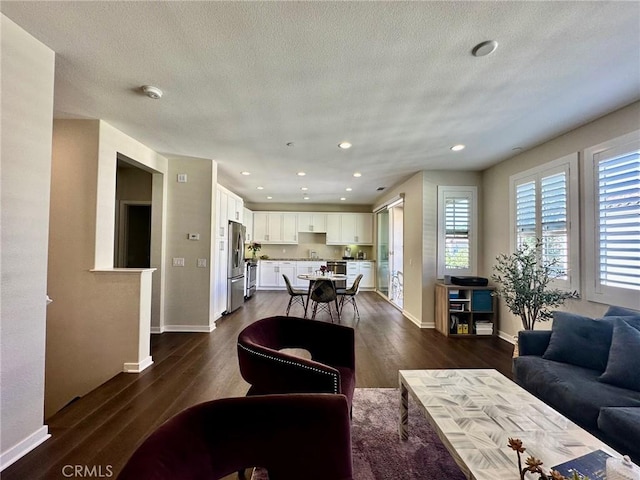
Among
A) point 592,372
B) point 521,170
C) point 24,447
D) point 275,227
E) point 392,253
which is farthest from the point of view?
point 275,227

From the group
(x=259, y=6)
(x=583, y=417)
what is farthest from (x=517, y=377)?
(x=259, y=6)

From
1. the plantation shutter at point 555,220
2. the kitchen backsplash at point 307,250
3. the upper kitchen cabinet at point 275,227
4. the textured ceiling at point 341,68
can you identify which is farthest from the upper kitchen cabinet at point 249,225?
the plantation shutter at point 555,220

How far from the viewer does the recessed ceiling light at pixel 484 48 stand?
180 centimetres

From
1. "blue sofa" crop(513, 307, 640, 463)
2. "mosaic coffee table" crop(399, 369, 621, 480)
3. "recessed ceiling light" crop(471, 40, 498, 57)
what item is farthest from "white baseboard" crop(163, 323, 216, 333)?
"recessed ceiling light" crop(471, 40, 498, 57)

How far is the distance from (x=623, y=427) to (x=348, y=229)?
7.38 meters

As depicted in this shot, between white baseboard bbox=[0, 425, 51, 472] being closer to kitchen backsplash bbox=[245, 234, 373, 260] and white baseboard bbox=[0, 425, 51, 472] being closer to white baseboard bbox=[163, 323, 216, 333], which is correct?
white baseboard bbox=[163, 323, 216, 333]

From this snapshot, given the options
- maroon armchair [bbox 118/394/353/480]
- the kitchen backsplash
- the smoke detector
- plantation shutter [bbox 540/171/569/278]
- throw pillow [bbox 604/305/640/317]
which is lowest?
maroon armchair [bbox 118/394/353/480]

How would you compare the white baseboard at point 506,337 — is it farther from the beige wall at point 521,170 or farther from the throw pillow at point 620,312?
the throw pillow at point 620,312

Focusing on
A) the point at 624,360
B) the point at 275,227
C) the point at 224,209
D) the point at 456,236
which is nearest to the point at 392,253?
the point at 456,236

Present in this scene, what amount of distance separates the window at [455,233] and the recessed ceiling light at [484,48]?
9.90 feet

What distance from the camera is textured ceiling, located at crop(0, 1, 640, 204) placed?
1613 mm

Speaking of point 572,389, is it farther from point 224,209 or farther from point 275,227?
point 275,227

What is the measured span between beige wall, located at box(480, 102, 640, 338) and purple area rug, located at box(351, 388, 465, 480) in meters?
2.32

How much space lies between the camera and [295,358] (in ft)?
5.26
